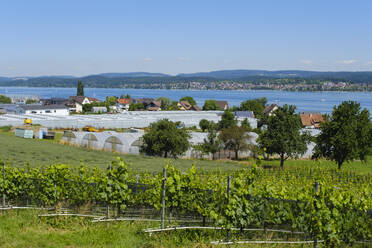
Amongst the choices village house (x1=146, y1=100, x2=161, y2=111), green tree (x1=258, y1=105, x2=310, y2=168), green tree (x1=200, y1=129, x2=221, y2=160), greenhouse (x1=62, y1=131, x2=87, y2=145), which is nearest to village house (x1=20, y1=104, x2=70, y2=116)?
village house (x1=146, y1=100, x2=161, y2=111)

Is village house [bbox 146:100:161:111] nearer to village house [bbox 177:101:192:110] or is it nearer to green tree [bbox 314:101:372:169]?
village house [bbox 177:101:192:110]

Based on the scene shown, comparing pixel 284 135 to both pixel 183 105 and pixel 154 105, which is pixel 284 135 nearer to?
pixel 154 105

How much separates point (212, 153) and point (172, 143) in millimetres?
5068

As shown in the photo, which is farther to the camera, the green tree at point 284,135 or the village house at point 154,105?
the village house at point 154,105

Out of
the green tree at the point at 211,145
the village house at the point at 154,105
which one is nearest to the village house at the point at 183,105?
the village house at the point at 154,105

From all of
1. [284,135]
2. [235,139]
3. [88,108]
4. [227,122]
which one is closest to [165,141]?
[235,139]

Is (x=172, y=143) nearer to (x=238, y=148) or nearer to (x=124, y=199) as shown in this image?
(x=238, y=148)

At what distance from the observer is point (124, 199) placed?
28.5ft

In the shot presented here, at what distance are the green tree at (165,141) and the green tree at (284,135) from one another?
7.61 m

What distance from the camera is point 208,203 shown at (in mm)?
8055

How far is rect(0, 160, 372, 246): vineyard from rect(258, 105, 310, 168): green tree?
81.1 feet

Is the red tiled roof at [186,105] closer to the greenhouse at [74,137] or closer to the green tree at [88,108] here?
the green tree at [88,108]

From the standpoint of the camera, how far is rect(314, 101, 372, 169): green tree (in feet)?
97.9

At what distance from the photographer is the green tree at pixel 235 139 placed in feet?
123
